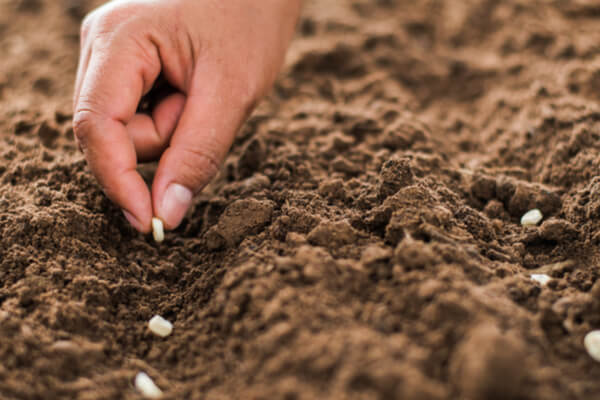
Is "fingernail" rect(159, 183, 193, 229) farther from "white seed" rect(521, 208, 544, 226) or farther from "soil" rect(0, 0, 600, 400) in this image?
"white seed" rect(521, 208, 544, 226)

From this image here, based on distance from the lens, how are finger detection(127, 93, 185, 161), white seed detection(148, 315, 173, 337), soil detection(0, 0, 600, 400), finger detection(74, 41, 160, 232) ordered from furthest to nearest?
finger detection(127, 93, 185, 161) < finger detection(74, 41, 160, 232) < white seed detection(148, 315, 173, 337) < soil detection(0, 0, 600, 400)

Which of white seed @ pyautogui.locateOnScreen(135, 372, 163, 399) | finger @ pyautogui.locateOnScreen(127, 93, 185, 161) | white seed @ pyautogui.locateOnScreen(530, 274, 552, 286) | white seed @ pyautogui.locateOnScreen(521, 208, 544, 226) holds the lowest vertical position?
white seed @ pyautogui.locateOnScreen(135, 372, 163, 399)

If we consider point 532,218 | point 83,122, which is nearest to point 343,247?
point 532,218

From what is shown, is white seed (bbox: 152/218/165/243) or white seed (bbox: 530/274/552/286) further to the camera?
white seed (bbox: 152/218/165/243)

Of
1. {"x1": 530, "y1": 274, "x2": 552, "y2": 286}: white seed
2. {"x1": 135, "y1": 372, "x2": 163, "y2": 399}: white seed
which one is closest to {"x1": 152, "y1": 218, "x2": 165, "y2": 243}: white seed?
{"x1": 135, "y1": 372, "x2": 163, "y2": 399}: white seed

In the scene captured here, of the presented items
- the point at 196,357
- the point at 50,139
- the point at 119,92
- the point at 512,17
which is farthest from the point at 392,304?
the point at 512,17

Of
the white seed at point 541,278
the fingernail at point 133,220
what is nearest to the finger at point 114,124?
the fingernail at point 133,220

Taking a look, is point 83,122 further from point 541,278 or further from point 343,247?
point 541,278
